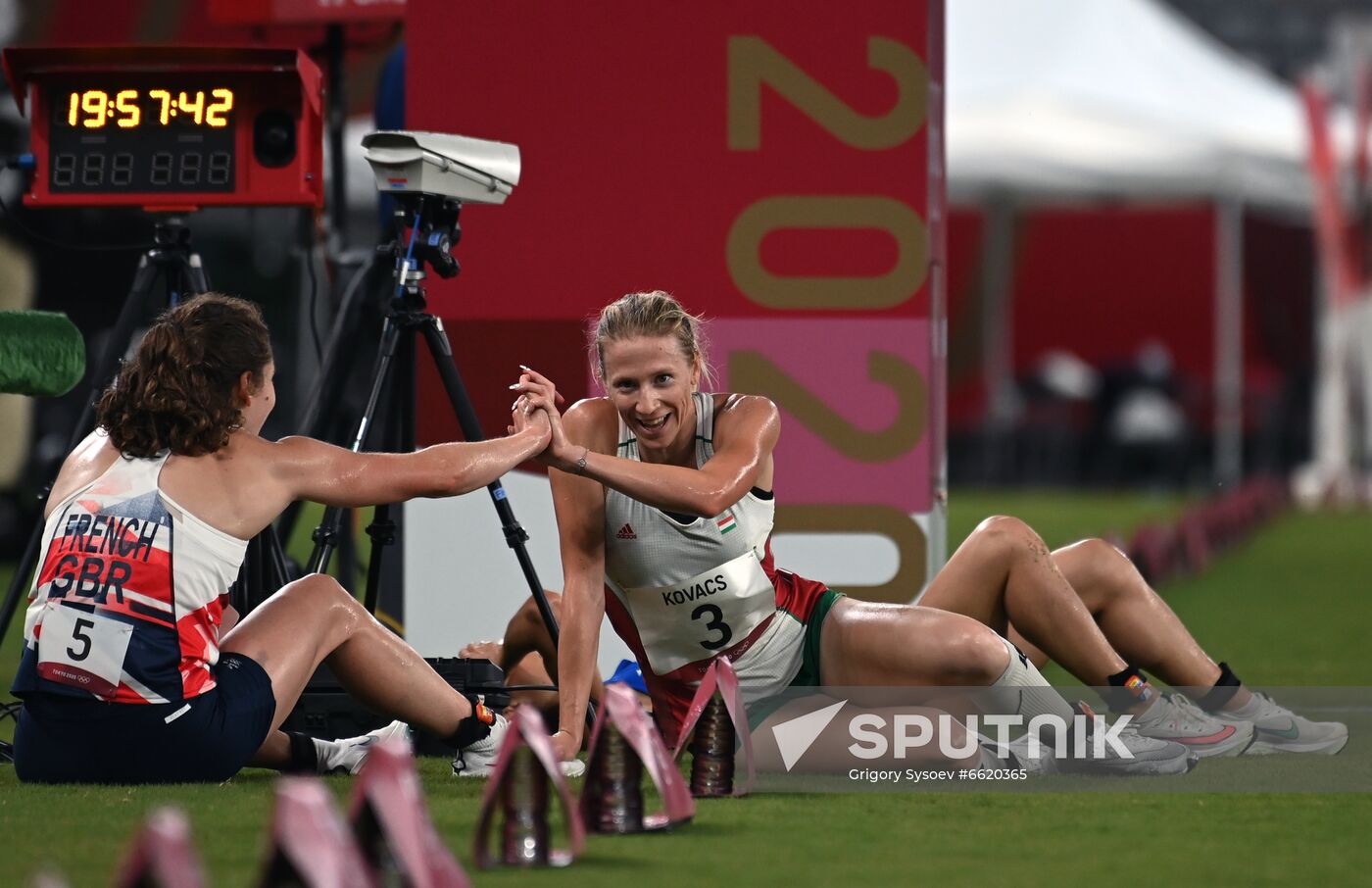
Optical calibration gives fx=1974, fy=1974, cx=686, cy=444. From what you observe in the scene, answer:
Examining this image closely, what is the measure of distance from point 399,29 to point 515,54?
6.47 feet

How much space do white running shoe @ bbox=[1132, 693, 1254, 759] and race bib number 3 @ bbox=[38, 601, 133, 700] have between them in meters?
2.19

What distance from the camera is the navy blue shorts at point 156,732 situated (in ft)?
12.9

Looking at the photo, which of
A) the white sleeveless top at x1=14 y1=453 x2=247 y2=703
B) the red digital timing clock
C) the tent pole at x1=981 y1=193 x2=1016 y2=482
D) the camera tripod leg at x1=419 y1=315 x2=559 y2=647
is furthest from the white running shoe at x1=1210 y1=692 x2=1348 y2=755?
the tent pole at x1=981 y1=193 x2=1016 y2=482

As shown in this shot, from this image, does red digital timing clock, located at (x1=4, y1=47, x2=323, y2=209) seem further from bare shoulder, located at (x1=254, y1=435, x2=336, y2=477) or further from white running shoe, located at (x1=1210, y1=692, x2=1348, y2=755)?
white running shoe, located at (x1=1210, y1=692, x2=1348, y2=755)

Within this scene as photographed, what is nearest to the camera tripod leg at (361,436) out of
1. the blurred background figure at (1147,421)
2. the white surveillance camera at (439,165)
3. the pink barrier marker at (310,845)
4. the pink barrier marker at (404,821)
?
the white surveillance camera at (439,165)

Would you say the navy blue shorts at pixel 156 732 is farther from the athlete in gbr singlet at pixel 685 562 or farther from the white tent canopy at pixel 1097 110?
the white tent canopy at pixel 1097 110

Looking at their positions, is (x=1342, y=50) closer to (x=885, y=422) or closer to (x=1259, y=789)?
(x=885, y=422)

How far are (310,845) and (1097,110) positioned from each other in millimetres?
15007

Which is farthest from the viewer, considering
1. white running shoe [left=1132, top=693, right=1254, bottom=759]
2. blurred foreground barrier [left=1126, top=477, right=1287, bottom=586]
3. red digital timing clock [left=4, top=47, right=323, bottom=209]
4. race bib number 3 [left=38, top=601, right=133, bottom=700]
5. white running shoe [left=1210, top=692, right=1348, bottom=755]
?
blurred foreground barrier [left=1126, top=477, right=1287, bottom=586]

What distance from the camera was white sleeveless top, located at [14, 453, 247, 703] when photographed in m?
3.86

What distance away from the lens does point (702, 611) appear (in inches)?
172

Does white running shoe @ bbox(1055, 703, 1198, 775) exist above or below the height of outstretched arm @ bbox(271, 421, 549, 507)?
below

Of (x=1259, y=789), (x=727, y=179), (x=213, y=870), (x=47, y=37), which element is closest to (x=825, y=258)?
(x=727, y=179)

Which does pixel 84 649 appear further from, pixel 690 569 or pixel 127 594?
pixel 690 569
